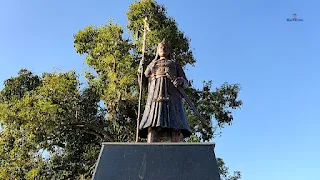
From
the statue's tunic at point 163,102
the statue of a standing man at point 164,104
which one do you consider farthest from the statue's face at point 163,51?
the statue's tunic at point 163,102

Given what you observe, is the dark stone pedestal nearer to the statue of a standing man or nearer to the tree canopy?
the statue of a standing man

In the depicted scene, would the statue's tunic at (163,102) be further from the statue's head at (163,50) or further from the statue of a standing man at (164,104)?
the statue's head at (163,50)

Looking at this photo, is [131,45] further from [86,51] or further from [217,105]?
[217,105]

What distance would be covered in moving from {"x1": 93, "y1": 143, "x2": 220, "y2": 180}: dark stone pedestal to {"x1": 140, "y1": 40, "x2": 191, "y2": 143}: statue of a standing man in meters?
0.96

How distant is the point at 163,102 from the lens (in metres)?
5.41

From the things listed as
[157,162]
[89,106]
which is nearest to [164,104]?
[157,162]

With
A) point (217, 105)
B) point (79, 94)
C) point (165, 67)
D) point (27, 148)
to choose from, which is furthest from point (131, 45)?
point (165, 67)

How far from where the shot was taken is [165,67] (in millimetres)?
5668

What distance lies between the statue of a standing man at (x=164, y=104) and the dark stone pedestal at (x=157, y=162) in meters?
0.96

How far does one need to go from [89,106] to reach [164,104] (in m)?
7.79

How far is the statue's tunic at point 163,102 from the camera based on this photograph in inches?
207

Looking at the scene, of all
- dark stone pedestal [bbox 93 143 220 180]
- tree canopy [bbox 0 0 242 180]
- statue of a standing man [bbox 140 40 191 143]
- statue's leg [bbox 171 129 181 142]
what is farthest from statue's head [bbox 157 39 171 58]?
tree canopy [bbox 0 0 242 180]

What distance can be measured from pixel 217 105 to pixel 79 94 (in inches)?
186

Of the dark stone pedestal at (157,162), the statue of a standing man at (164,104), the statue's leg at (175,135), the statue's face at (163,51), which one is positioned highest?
the statue's face at (163,51)
